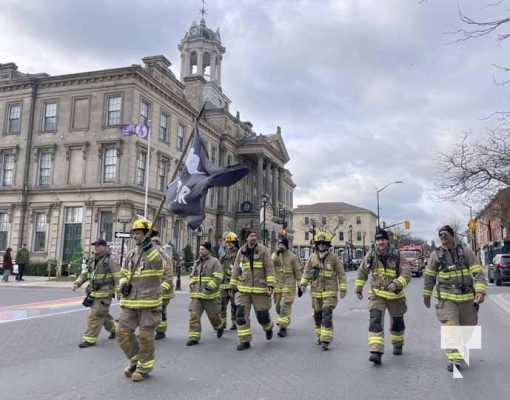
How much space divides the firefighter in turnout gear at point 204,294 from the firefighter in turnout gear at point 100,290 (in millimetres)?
1370

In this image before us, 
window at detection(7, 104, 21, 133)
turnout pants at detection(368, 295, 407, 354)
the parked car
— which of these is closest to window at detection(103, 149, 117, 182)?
window at detection(7, 104, 21, 133)

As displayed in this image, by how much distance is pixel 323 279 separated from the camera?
854 centimetres

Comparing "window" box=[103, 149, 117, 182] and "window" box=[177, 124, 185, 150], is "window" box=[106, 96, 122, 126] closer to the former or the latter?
"window" box=[103, 149, 117, 182]

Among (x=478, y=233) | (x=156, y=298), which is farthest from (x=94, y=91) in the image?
(x=478, y=233)

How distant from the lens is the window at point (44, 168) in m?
35.8

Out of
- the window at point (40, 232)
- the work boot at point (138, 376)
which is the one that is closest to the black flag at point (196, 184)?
the work boot at point (138, 376)

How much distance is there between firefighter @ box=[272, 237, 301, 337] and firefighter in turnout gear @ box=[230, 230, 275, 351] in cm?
114

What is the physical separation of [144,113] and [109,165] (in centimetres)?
470

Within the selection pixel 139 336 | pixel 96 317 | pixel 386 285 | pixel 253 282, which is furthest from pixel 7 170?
pixel 386 285

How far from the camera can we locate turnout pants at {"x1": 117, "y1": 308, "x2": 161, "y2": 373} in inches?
237

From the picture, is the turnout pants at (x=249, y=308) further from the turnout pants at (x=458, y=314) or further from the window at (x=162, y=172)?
the window at (x=162, y=172)

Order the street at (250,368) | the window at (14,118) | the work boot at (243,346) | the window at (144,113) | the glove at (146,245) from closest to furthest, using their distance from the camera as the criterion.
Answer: the street at (250,368) → the glove at (146,245) → the work boot at (243,346) → the window at (144,113) → the window at (14,118)

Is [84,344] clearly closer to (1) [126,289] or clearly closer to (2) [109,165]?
(1) [126,289]

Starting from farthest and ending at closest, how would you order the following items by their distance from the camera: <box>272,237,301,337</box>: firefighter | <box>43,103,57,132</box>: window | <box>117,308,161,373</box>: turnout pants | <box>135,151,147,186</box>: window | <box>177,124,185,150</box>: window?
<box>177,124,185,150</box>: window, <box>43,103,57,132</box>: window, <box>135,151,147,186</box>: window, <box>272,237,301,337</box>: firefighter, <box>117,308,161,373</box>: turnout pants
